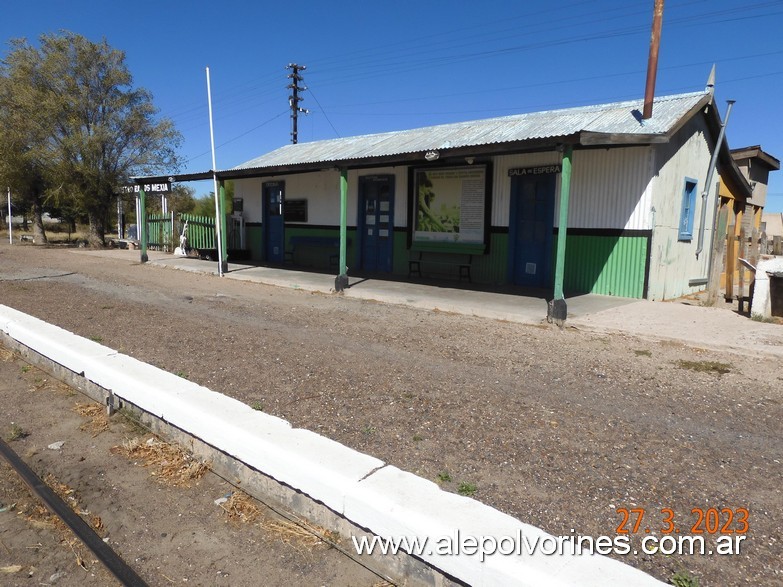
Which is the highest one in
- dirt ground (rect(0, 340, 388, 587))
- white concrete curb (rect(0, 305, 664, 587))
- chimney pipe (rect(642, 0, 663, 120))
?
chimney pipe (rect(642, 0, 663, 120))

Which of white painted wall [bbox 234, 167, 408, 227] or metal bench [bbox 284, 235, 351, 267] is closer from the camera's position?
white painted wall [bbox 234, 167, 408, 227]

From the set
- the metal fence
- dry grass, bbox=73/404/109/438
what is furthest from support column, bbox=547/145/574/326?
the metal fence

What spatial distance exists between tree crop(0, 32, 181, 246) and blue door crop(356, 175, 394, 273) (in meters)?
14.8

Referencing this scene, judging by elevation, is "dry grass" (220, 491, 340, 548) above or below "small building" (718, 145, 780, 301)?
below

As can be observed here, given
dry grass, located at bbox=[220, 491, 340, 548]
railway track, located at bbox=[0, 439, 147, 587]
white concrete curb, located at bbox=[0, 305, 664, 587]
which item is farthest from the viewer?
dry grass, located at bbox=[220, 491, 340, 548]

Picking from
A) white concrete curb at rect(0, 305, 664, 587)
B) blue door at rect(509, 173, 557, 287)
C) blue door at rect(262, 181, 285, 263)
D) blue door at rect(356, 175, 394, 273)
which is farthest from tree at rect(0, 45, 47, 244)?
white concrete curb at rect(0, 305, 664, 587)

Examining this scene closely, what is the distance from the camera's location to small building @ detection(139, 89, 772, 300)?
32.2 feet

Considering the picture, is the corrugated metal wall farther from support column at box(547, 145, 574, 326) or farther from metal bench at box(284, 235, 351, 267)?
metal bench at box(284, 235, 351, 267)

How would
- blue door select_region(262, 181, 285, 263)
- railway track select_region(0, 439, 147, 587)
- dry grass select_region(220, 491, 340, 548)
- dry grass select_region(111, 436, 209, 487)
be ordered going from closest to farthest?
railway track select_region(0, 439, 147, 587)
dry grass select_region(220, 491, 340, 548)
dry grass select_region(111, 436, 209, 487)
blue door select_region(262, 181, 285, 263)

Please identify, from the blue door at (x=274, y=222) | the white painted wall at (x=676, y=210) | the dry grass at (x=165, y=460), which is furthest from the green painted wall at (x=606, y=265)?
the blue door at (x=274, y=222)

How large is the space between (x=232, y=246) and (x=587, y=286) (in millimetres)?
12448

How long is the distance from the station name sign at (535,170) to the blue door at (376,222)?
3.49m

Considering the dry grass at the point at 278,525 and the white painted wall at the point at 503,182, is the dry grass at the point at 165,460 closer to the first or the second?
the dry grass at the point at 278,525

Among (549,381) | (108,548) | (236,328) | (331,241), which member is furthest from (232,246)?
(108,548)
